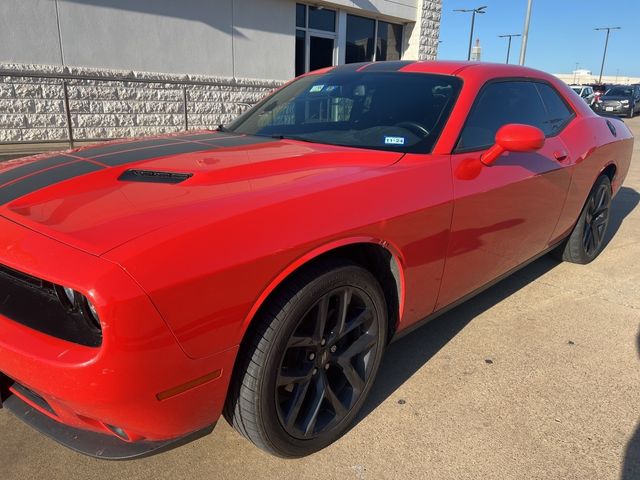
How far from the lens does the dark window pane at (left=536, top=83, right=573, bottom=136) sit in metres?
3.49

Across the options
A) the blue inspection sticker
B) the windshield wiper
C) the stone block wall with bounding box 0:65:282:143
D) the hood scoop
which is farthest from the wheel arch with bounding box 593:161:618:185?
the stone block wall with bounding box 0:65:282:143

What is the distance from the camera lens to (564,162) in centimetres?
Answer: 334

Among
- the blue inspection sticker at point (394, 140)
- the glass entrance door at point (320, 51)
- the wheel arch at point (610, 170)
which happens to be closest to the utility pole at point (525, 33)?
the glass entrance door at point (320, 51)

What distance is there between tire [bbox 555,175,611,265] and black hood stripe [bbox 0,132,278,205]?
2.75 meters

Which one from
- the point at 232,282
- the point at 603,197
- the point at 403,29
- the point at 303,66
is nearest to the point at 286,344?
the point at 232,282

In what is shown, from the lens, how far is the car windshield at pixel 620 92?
94.9ft

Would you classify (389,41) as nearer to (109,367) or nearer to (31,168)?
(31,168)

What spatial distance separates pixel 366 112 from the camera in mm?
2803

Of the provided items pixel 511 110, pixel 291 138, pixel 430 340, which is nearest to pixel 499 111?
pixel 511 110

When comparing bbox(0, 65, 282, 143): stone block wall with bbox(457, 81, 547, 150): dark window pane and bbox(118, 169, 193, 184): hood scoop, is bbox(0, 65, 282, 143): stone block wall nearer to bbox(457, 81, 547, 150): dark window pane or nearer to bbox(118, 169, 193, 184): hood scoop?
bbox(457, 81, 547, 150): dark window pane

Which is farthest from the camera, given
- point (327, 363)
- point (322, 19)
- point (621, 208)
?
point (322, 19)

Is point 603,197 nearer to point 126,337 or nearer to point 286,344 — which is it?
point 286,344

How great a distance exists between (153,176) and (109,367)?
896 millimetres

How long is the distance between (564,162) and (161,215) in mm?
2803
